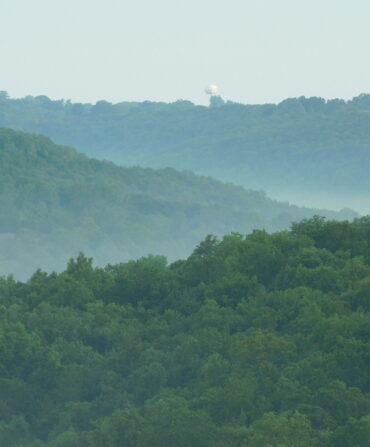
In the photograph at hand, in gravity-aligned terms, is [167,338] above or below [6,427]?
above

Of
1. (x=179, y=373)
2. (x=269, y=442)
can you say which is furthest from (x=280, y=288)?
(x=269, y=442)

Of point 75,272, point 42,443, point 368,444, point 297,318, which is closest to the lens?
point 368,444

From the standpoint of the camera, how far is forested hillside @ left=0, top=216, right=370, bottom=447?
50656mm

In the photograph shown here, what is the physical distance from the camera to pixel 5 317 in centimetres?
6538

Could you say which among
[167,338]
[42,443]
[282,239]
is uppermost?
[282,239]

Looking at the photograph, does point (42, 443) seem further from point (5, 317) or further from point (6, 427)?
point (5, 317)

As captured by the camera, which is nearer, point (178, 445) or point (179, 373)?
point (178, 445)

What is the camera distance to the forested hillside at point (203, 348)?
5066 centimetres

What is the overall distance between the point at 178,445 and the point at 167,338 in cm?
1145

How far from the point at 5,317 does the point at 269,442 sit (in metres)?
20.9

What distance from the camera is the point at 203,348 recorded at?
58.3m

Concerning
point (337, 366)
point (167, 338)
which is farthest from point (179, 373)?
point (337, 366)

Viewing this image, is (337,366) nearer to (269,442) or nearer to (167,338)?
(269,442)

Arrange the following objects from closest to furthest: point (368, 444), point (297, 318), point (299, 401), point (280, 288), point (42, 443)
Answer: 1. point (368, 444)
2. point (299, 401)
3. point (42, 443)
4. point (297, 318)
5. point (280, 288)
